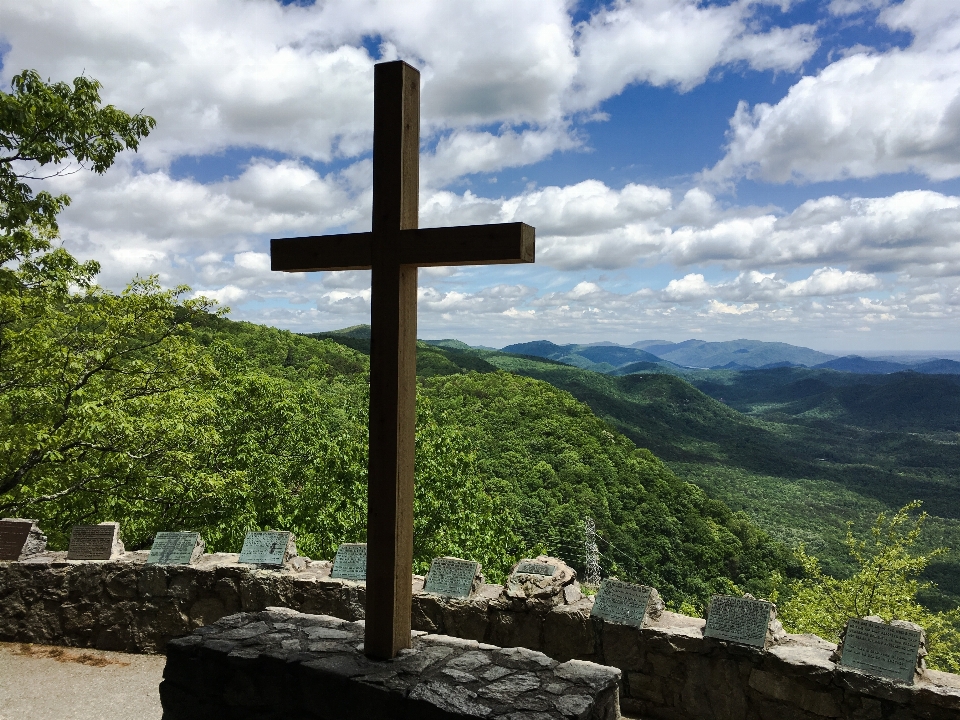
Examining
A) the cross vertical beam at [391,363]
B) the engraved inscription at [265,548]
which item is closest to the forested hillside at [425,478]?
the engraved inscription at [265,548]

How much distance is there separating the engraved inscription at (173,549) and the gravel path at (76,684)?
0.84m

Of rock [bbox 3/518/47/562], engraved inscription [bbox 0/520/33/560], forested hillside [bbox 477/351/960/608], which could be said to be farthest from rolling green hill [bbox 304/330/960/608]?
engraved inscription [bbox 0/520/33/560]

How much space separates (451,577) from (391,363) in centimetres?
290

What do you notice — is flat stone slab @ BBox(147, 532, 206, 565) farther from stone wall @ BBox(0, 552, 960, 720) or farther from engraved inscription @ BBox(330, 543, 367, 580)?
engraved inscription @ BBox(330, 543, 367, 580)

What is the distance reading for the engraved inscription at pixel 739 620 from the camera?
14.4 ft

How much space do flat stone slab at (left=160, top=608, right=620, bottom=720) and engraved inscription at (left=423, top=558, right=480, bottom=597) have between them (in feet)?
5.73

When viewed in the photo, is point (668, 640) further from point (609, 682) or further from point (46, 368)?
point (46, 368)

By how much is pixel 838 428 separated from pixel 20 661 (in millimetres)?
60031

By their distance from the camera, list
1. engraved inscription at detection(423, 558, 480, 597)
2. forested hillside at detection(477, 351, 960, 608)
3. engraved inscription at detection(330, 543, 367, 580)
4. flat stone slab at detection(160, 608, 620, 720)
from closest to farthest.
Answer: flat stone slab at detection(160, 608, 620, 720) → engraved inscription at detection(423, 558, 480, 597) → engraved inscription at detection(330, 543, 367, 580) → forested hillside at detection(477, 351, 960, 608)

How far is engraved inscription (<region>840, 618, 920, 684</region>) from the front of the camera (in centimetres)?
391

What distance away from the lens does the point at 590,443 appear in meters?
25.2

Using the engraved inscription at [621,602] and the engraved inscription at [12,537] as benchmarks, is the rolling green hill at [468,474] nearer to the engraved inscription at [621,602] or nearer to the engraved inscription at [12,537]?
the engraved inscription at [12,537]

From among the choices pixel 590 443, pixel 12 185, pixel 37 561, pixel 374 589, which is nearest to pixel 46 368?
pixel 12 185

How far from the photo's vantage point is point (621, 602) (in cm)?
491
